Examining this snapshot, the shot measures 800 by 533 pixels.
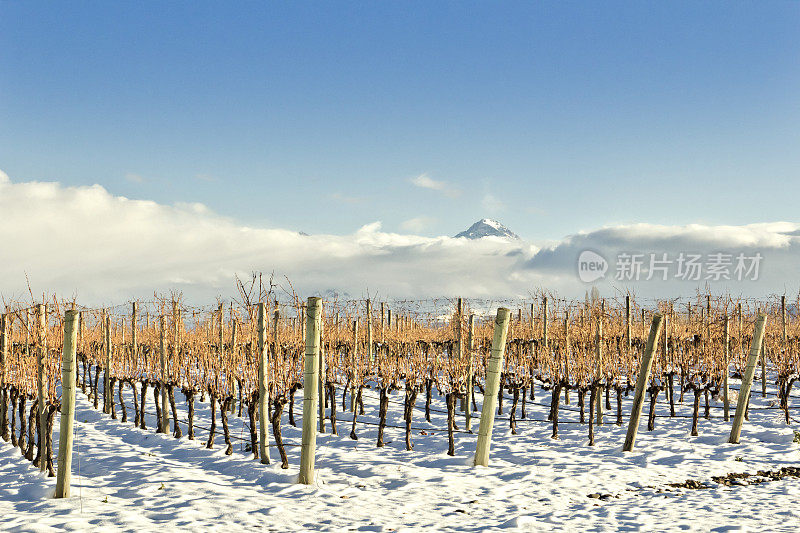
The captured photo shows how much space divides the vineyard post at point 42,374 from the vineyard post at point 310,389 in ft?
9.83

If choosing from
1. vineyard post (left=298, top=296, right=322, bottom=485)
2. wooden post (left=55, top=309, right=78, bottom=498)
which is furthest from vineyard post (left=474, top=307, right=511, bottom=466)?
wooden post (left=55, top=309, right=78, bottom=498)

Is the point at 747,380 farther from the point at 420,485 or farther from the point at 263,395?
the point at 263,395

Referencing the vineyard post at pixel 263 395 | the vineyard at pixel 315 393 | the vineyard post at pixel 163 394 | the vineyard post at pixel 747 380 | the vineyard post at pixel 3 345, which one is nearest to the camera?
the vineyard at pixel 315 393

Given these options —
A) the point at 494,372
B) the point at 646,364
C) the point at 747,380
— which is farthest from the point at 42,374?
the point at 747,380

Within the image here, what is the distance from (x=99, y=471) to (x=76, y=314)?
2768 millimetres

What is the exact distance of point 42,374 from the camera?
21.9 feet

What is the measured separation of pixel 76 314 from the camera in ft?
19.5

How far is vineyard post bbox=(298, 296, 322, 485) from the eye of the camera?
21.4 ft

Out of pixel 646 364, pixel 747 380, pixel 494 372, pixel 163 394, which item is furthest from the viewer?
pixel 163 394

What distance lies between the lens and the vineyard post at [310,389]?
653 centimetres

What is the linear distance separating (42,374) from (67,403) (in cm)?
112

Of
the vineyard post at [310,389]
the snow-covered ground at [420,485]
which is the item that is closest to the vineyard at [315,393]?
the vineyard post at [310,389]

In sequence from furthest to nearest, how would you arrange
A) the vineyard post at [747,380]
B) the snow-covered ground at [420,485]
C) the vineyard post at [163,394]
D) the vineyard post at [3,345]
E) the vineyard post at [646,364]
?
the vineyard post at [163,394] → the vineyard post at [3,345] → the vineyard post at [747,380] → the vineyard post at [646,364] → the snow-covered ground at [420,485]

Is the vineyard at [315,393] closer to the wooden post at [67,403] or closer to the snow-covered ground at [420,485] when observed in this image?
the wooden post at [67,403]
